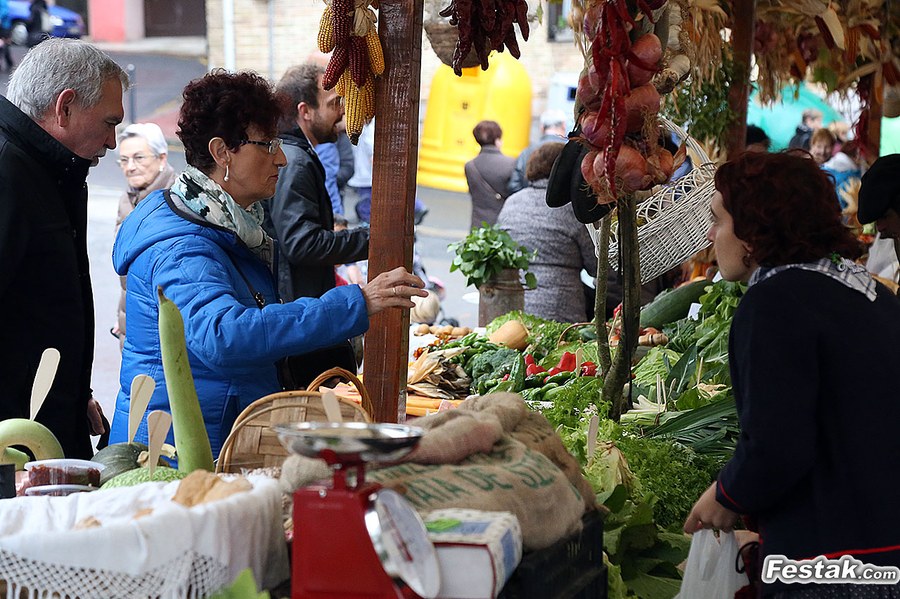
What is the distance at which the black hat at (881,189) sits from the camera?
3.81 meters

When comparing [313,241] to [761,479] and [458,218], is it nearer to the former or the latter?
[761,479]

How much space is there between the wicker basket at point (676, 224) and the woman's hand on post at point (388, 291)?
1.51 metres

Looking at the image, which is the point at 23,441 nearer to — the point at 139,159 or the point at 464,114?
the point at 139,159

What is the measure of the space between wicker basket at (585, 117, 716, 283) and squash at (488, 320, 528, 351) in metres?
0.63

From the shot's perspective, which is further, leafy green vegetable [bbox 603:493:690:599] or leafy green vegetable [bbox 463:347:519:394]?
leafy green vegetable [bbox 463:347:519:394]

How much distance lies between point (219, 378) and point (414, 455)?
950mm

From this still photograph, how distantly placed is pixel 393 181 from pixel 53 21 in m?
15.4

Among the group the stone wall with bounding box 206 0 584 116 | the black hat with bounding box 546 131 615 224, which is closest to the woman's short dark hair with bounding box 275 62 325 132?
the black hat with bounding box 546 131 615 224

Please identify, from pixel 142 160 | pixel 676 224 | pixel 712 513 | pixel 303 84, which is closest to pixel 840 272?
pixel 712 513

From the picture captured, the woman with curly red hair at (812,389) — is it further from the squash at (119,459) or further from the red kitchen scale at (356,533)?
the squash at (119,459)

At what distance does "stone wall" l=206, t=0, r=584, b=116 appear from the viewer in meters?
14.5

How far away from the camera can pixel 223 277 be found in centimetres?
240

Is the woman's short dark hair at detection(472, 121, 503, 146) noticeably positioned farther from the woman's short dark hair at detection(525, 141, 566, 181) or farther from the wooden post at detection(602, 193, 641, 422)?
the wooden post at detection(602, 193, 641, 422)

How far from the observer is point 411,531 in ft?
4.50
